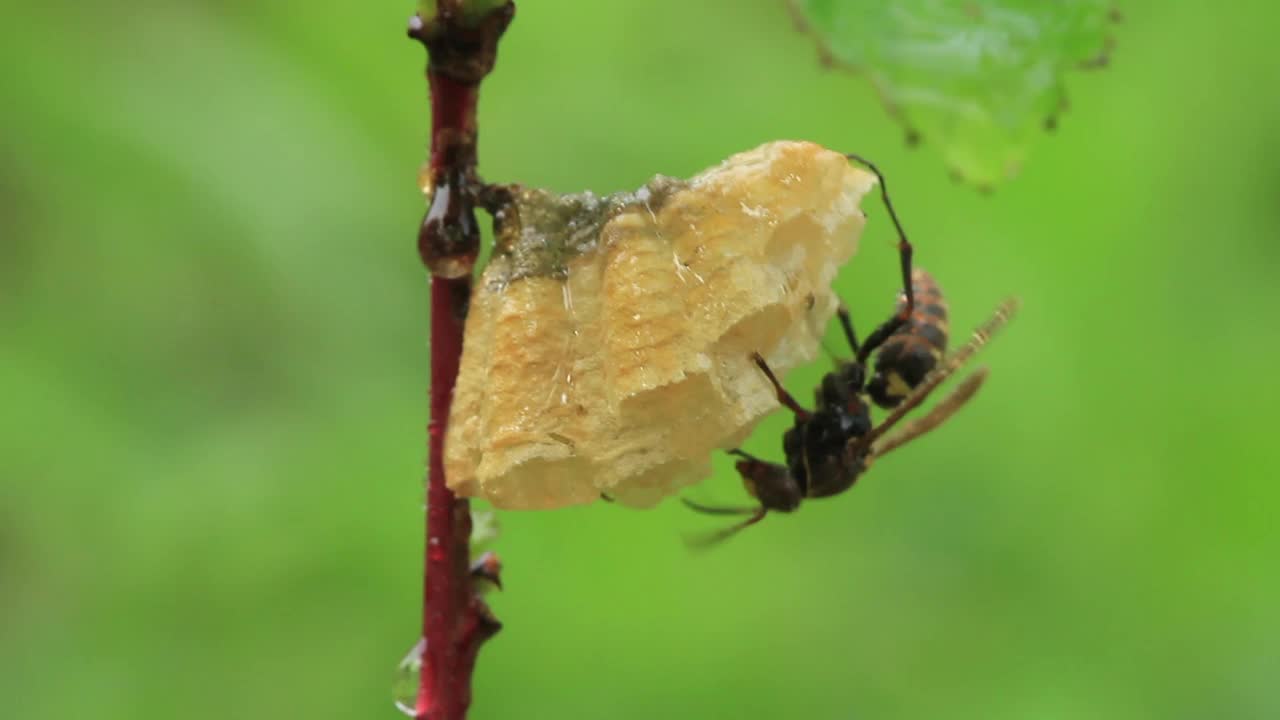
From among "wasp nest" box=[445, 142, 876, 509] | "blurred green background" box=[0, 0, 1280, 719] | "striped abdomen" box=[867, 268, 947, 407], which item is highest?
"wasp nest" box=[445, 142, 876, 509]

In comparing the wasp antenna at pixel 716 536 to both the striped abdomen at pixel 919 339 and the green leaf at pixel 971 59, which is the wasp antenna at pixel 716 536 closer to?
the striped abdomen at pixel 919 339

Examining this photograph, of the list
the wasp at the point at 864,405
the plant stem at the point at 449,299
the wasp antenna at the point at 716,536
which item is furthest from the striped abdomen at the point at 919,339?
the plant stem at the point at 449,299

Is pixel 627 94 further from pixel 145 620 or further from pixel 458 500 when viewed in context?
pixel 458 500

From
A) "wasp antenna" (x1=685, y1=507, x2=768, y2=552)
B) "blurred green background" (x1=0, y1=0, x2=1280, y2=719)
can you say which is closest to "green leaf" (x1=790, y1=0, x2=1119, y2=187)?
"wasp antenna" (x1=685, y1=507, x2=768, y2=552)

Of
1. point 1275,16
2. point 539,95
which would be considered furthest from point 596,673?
point 1275,16

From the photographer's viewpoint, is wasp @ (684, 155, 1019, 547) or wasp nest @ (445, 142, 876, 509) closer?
wasp nest @ (445, 142, 876, 509)

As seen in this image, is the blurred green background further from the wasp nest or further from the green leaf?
the wasp nest
